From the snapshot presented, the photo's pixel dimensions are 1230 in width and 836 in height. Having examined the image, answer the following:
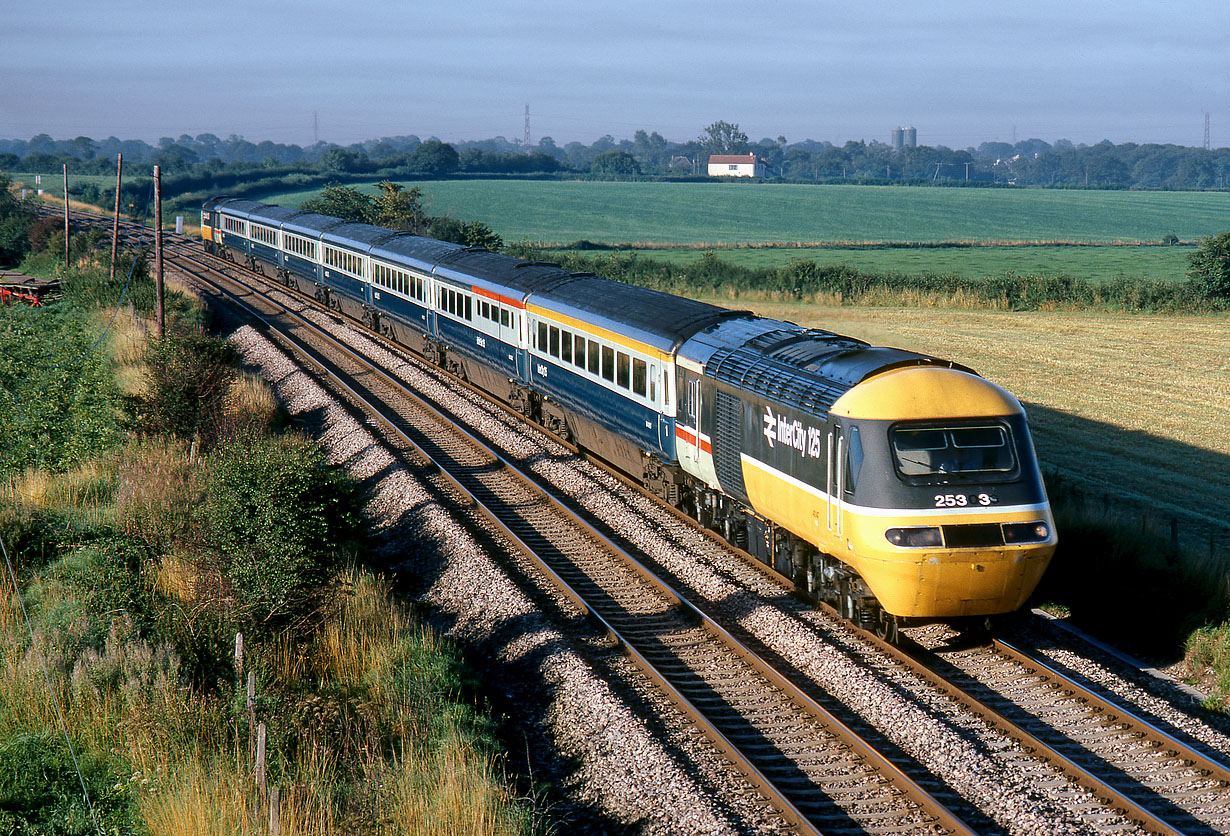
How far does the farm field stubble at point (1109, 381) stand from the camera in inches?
812

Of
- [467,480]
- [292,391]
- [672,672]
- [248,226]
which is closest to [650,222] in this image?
[248,226]

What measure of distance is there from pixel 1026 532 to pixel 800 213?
11770cm

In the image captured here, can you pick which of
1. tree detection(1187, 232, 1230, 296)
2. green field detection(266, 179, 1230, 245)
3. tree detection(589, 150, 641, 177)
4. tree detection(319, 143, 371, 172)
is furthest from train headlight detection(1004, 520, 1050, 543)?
tree detection(589, 150, 641, 177)

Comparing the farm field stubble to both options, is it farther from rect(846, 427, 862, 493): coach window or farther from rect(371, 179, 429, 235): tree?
rect(371, 179, 429, 235): tree

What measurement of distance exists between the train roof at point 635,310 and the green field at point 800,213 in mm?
63633

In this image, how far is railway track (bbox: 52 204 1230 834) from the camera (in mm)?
8930

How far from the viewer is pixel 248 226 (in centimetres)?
5150

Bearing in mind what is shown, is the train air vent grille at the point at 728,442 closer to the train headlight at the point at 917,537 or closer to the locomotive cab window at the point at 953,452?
the locomotive cab window at the point at 953,452

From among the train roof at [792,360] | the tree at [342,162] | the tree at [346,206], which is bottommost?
the train roof at [792,360]

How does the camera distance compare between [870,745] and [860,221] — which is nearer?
[870,745]

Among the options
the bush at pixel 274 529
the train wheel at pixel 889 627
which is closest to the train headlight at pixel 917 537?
the train wheel at pixel 889 627

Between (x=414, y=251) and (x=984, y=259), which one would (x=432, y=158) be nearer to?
(x=984, y=259)

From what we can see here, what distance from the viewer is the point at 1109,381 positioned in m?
30.6

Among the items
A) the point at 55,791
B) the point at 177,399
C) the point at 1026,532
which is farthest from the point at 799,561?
the point at 177,399
